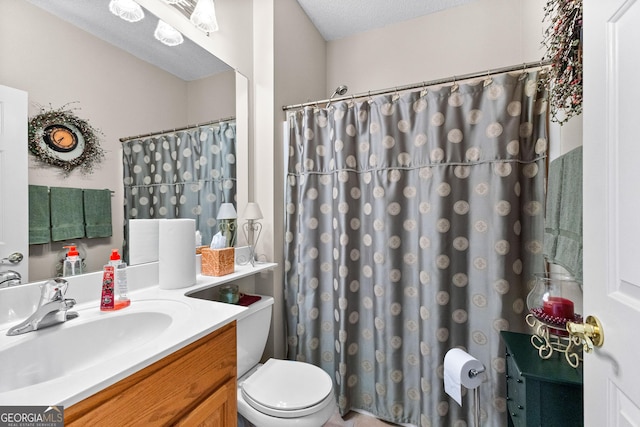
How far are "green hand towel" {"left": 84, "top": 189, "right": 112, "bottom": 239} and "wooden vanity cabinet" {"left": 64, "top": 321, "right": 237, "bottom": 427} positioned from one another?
0.67 meters

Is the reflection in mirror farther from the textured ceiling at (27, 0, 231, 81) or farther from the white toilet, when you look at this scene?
the white toilet

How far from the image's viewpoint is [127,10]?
1177mm

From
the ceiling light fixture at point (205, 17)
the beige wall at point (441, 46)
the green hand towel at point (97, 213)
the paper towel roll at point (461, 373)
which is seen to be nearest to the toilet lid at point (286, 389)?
the paper towel roll at point (461, 373)

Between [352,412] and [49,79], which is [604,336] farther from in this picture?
[49,79]

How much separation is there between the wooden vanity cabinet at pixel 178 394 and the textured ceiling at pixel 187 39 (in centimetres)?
123

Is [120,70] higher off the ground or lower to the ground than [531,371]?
higher

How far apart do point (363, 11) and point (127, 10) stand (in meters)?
1.63

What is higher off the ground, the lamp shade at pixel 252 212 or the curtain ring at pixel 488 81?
the curtain ring at pixel 488 81

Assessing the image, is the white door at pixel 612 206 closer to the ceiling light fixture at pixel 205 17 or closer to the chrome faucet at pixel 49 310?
the chrome faucet at pixel 49 310

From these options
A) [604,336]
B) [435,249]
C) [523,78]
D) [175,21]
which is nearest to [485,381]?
[435,249]

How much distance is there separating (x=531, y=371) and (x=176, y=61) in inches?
79.4

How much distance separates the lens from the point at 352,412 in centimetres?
172

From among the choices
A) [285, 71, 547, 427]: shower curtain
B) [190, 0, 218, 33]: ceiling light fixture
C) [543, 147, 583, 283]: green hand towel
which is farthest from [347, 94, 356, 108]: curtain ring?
[543, 147, 583, 283]: green hand towel

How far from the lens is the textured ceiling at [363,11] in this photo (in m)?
2.04
